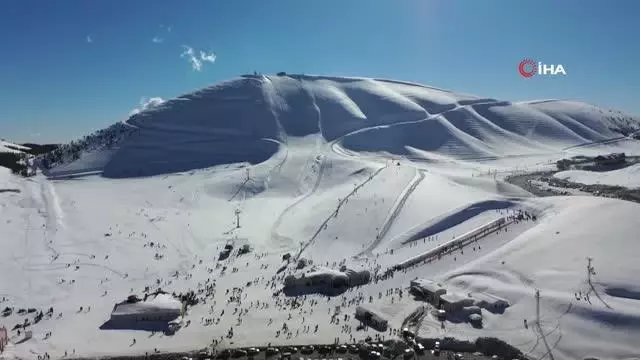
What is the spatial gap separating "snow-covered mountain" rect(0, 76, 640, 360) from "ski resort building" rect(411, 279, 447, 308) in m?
1.16

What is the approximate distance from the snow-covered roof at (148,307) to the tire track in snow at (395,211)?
17043 millimetres

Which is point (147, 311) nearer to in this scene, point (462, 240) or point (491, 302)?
point (491, 302)

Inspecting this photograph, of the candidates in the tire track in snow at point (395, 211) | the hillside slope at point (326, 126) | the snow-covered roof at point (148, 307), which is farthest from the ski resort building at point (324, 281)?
the hillside slope at point (326, 126)

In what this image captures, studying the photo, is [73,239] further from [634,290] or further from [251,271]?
[634,290]

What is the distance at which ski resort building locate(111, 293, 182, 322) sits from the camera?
31938mm

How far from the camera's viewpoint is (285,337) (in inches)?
1155

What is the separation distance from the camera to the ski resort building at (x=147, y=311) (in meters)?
31.9

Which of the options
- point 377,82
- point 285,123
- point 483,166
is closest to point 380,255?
point 483,166

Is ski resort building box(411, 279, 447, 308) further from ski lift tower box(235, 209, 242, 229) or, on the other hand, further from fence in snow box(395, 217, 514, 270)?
ski lift tower box(235, 209, 242, 229)

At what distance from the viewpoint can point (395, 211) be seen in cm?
5228

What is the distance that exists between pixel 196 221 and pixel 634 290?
41.9 m

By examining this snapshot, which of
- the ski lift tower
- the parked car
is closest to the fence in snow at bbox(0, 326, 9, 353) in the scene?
the parked car

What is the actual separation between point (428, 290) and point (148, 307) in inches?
690

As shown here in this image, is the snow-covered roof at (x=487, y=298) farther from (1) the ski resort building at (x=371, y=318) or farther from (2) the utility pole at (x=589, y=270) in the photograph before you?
(1) the ski resort building at (x=371, y=318)
